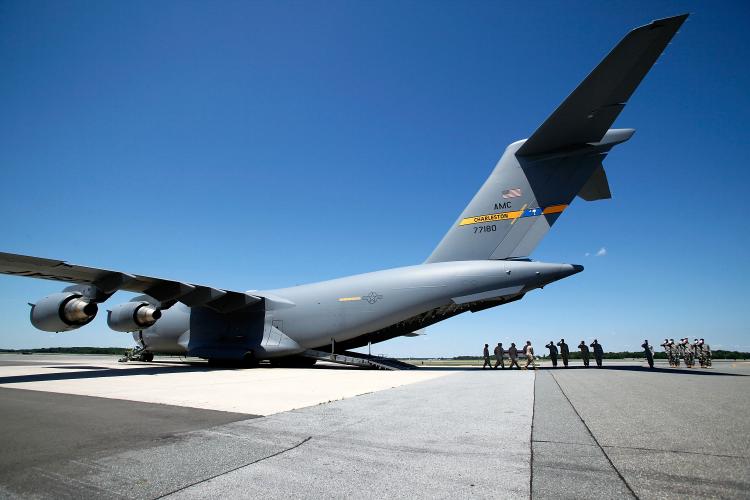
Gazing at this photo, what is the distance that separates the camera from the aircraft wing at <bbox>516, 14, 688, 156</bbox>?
6918mm

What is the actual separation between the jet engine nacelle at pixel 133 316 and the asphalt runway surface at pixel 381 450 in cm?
950

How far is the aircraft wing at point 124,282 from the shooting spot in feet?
32.5

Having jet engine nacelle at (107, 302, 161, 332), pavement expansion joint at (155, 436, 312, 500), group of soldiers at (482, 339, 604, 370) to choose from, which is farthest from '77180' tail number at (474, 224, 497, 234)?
jet engine nacelle at (107, 302, 161, 332)

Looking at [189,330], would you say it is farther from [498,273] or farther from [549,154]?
[549,154]

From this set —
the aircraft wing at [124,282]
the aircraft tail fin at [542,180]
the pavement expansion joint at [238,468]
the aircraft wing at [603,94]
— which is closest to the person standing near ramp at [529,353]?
the aircraft tail fin at [542,180]

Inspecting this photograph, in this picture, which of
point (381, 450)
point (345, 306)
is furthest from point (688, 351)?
point (381, 450)

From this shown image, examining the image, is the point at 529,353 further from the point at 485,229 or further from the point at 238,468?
the point at 238,468

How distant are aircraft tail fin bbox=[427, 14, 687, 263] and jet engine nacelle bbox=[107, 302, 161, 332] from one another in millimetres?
9746

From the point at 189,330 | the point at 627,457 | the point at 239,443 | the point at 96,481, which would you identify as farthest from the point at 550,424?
the point at 189,330

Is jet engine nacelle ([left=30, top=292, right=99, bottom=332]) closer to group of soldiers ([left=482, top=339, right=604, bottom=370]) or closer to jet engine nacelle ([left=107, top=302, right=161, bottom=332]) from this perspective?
jet engine nacelle ([left=107, top=302, right=161, bottom=332])

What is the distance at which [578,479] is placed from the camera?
7.31 ft

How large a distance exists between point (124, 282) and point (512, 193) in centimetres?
1121

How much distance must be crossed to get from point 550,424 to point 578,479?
157cm

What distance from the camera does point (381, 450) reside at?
2.85 m
